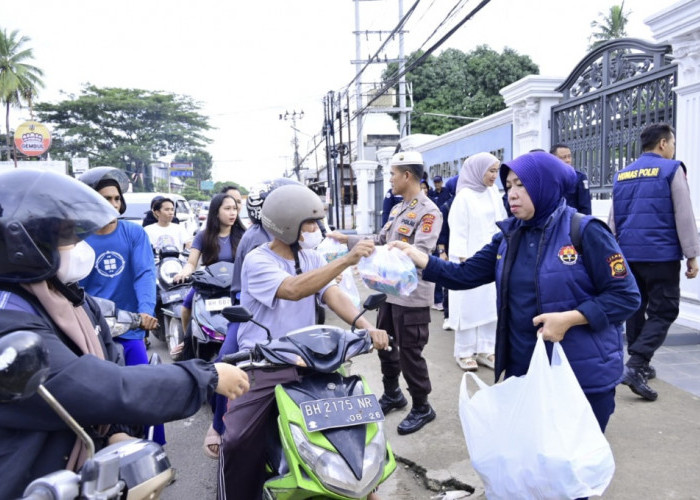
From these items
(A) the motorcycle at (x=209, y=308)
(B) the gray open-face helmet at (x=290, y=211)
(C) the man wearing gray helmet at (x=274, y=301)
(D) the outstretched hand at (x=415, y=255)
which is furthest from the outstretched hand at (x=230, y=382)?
(A) the motorcycle at (x=209, y=308)

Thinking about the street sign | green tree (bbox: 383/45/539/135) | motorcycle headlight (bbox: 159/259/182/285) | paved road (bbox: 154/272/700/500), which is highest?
green tree (bbox: 383/45/539/135)

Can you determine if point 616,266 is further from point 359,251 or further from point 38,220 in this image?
point 38,220

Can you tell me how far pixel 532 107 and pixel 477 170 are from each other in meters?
4.57

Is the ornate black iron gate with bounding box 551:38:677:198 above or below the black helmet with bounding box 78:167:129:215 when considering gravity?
above

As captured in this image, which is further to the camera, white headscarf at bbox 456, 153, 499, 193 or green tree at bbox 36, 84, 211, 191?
green tree at bbox 36, 84, 211, 191

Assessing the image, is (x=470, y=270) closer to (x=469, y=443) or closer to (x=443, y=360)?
(x=469, y=443)

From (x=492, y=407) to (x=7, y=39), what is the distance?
38.6 m

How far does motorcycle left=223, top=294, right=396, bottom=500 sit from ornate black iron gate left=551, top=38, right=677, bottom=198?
5.94 metres

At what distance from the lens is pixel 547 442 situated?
219 centimetres

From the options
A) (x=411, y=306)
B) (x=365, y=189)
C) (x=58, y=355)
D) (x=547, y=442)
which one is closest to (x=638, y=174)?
(x=411, y=306)

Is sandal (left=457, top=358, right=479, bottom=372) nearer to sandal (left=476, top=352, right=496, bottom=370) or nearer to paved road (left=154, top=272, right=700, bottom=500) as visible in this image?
sandal (left=476, top=352, right=496, bottom=370)

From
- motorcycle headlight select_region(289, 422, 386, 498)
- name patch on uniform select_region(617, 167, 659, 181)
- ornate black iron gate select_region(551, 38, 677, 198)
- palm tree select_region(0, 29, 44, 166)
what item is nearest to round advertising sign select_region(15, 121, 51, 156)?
palm tree select_region(0, 29, 44, 166)

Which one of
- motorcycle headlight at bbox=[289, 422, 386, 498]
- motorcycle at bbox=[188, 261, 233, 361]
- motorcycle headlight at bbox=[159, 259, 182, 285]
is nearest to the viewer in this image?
motorcycle headlight at bbox=[289, 422, 386, 498]

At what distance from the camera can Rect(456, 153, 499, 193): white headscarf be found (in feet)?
16.4
